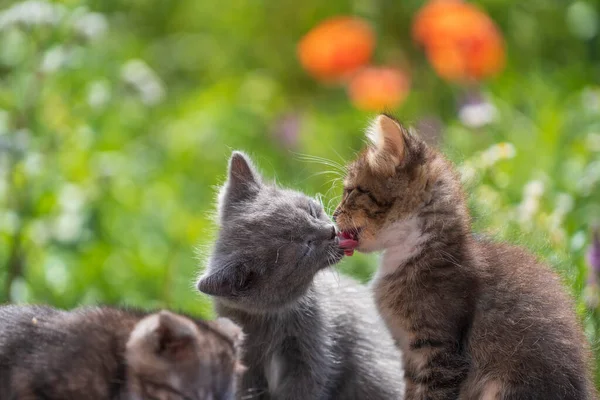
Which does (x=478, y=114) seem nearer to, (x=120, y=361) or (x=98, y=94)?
(x=98, y=94)

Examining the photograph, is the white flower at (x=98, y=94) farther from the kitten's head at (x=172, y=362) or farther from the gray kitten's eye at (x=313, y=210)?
the kitten's head at (x=172, y=362)

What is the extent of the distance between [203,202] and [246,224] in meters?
3.43

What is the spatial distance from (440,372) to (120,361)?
4.18ft

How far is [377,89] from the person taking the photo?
823cm

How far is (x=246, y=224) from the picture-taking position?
4137 millimetres

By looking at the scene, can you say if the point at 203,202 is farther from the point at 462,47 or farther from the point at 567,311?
the point at 567,311

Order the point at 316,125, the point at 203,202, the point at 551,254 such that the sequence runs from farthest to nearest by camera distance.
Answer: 1. the point at 316,125
2. the point at 203,202
3. the point at 551,254

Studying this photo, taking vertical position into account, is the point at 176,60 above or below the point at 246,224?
below

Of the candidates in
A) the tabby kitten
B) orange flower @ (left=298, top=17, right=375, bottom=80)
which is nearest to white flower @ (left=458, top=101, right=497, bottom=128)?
orange flower @ (left=298, top=17, right=375, bottom=80)

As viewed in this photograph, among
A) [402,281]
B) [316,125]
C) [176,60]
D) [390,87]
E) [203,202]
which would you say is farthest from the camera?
[176,60]

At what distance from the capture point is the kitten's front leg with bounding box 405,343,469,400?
3.71 metres

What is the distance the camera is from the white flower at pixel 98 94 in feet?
19.5

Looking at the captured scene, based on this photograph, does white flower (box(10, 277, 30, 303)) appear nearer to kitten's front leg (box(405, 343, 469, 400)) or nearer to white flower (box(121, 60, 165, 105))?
white flower (box(121, 60, 165, 105))

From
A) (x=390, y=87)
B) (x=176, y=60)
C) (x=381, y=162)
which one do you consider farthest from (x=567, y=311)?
(x=176, y=60)
